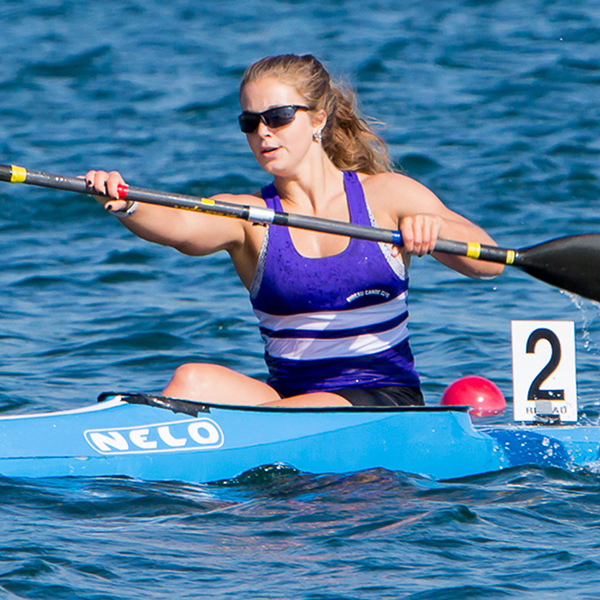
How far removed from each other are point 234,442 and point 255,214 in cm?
77

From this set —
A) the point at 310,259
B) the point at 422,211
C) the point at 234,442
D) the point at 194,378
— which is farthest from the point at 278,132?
the point at 234,442

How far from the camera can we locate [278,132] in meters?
3.59

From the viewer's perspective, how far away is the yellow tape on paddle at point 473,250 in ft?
11.7

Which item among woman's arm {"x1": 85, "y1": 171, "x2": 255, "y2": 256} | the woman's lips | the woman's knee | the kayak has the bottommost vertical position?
the kayak

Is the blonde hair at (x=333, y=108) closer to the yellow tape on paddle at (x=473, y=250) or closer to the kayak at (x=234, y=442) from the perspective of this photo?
the yellow tape on paddle at (x=473, y=250)

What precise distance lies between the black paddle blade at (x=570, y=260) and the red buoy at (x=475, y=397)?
0.95 meters

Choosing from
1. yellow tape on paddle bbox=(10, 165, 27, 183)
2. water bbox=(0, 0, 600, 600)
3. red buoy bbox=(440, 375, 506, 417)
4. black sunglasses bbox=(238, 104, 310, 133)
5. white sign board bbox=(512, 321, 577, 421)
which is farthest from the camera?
red buoy bbox=(440, 375, 506, 417)

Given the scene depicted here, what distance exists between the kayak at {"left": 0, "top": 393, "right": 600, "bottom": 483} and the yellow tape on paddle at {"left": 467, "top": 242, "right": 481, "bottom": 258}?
0.53 m

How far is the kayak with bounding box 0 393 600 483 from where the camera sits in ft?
11.1

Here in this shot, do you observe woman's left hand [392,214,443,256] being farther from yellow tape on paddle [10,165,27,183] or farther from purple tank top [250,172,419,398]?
yellow tape on paddle [10,165,27,183]

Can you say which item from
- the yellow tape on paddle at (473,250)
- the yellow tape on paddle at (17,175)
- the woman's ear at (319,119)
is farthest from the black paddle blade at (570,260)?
the yellow tape on paddle at (17,175)

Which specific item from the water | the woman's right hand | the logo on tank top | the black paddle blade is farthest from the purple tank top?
the woman's right hand

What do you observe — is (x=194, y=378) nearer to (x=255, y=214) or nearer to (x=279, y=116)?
(x=255, y=214)

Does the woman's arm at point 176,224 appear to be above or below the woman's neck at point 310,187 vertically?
below
